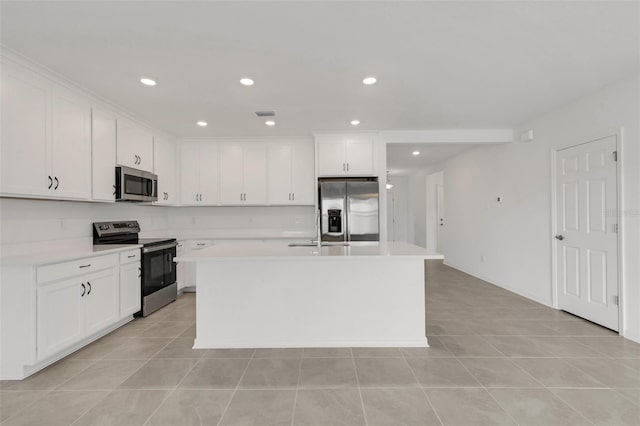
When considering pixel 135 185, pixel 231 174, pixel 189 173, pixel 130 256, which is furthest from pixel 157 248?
pixel 231 174

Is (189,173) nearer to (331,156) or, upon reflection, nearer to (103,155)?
(103,155)

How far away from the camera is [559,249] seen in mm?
3770

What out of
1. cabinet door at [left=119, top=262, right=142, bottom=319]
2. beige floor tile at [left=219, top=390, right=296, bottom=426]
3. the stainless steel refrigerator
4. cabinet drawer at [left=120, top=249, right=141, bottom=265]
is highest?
the stainless steel refrigerator

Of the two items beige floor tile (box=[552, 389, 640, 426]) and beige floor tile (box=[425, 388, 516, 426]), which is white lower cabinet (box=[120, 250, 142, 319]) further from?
beige floor tile (box=[552, 389, 640, 426])

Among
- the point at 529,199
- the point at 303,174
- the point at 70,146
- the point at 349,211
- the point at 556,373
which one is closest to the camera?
the point at 556,373

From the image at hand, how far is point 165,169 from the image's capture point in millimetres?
4664

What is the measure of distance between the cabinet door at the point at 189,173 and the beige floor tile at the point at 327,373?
3516mm

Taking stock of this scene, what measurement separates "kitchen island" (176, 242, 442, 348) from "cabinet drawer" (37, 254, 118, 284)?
3.27ft

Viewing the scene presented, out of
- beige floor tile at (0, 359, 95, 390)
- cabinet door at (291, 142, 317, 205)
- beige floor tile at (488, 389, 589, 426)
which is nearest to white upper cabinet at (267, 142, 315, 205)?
cabinet door at (291, 142, 317, 205)

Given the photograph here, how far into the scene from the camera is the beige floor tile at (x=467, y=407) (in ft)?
5.81

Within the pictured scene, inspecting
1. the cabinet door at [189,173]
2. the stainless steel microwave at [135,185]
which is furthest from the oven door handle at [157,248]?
the cabinet door at [189,173]

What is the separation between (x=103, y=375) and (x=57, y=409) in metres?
0.40

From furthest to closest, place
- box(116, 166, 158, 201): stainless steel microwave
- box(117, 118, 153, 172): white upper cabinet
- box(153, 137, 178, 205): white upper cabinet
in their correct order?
box(153, 137, 178, 205): white upper cabinet
box(117, 118, 153, 172): white upper cabinet
box(116, 166, 158, 201): stainless steel microwave

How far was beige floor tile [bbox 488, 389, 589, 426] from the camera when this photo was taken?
1.77 metres
